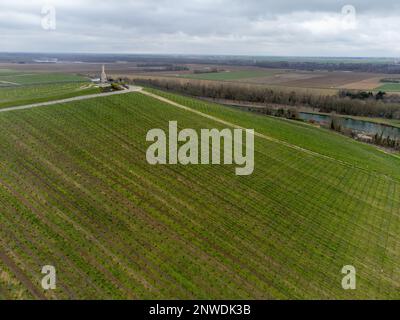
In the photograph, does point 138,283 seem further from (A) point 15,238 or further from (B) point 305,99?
(B) point 305,99

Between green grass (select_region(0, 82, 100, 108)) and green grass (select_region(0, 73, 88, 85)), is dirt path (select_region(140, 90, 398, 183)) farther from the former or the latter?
green grass (select_region(0, 73, 88, 85))

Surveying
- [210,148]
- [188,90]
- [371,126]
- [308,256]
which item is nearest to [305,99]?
[371,126]

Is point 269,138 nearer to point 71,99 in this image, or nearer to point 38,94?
point 71,99

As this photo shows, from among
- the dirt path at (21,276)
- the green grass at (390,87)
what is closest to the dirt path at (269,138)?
the dirt path at (21,276)

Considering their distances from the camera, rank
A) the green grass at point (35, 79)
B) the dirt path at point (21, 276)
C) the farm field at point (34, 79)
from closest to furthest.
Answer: the dirt path at point (21, 276), the farm field at point (34, 79), the green grass at point (35, 79)

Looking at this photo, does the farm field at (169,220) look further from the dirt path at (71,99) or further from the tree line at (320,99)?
the tree line at (320,99)

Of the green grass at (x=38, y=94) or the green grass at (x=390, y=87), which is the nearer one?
the green grass at (x=38, y=94)
